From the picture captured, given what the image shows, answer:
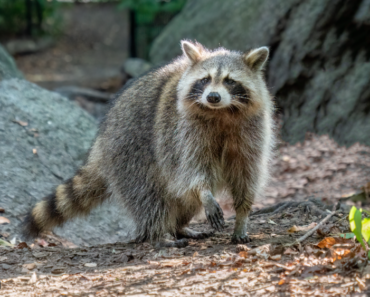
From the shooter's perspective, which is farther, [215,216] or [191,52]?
[191,52]

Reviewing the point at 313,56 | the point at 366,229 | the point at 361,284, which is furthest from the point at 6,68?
Result: the point at 361,284

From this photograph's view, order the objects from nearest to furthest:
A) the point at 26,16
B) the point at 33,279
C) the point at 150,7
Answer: the point at 33,279
the point at 150,7
the point at 26,16

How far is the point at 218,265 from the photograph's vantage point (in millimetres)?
2797

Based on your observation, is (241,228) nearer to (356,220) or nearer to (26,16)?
(356,220)

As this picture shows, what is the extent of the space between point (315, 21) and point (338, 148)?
1866 mm

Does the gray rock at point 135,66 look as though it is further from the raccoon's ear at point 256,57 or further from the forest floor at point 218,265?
the raccoon's ear at point 256,57

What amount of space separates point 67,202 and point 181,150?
121 cm

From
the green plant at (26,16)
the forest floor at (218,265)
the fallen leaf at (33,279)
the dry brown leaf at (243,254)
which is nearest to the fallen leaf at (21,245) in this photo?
the forest floor at (218,265)

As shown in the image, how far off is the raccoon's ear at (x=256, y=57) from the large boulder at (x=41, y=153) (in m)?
1.66

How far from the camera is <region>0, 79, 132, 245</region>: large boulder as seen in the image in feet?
14.8

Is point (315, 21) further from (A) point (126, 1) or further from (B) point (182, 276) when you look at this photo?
(B) point (182, 276)

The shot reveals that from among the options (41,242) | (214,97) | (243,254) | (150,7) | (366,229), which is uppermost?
(150,7)

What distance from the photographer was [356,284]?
2285 mm

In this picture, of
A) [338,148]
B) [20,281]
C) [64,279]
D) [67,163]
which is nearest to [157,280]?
[64,279]
